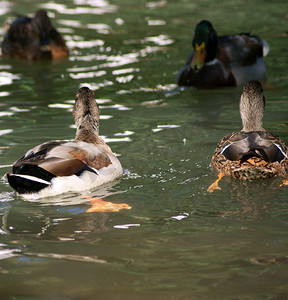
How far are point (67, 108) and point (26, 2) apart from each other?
8.43 m

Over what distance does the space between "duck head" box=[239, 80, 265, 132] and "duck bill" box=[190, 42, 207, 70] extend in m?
3.12

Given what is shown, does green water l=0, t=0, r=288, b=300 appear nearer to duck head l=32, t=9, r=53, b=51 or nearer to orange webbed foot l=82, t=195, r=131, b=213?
orange webbed foot l=82, t=195, r=131, b=213

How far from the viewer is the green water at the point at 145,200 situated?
4.62 meters

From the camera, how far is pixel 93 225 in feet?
18.6

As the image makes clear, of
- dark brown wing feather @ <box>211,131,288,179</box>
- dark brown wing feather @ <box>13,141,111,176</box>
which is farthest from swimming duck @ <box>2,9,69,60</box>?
dark brown wing feather @ <box>211,131,288,179</box>

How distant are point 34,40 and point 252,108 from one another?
6858mm

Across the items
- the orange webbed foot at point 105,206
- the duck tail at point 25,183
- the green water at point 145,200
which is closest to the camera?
the green water at point 145,200

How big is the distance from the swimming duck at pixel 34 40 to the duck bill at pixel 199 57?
2877 mm

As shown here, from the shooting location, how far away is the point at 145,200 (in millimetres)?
6160

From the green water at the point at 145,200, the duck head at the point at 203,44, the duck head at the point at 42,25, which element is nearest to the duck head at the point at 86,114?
the green water at the point at 145,200

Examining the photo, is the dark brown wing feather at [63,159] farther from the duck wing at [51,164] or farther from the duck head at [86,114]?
the duck head at [86,114]

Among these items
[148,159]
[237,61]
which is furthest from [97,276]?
[237,61]

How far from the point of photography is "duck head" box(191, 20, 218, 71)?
10.9 metres

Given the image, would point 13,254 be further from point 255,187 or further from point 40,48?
point 40,48
